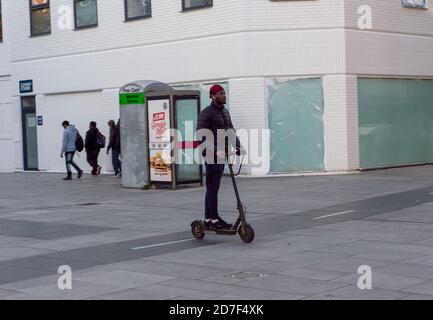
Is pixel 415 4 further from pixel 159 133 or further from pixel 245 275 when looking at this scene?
pixel 245 275

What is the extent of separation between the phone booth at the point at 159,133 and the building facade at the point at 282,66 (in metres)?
Result: 2.65

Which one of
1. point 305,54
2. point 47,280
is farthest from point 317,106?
point 47,280

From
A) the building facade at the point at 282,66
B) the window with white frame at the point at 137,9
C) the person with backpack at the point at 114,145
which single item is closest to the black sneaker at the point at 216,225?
the building facade at the point at 282,66

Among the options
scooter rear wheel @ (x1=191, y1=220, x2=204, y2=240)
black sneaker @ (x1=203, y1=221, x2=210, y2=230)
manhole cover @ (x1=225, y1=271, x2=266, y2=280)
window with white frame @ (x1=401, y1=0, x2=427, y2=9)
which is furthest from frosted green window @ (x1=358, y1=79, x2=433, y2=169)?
manhole cover @ (x1=225, y1=271, x2=266, y2=280)

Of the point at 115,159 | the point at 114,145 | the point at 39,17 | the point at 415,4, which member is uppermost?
the point at 39,17

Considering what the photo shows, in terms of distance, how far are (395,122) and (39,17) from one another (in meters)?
12.5

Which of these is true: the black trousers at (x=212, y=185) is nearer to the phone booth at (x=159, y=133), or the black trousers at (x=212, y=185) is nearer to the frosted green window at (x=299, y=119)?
the phone booth at (x=159, y=133)

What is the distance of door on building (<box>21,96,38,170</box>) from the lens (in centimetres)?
2730

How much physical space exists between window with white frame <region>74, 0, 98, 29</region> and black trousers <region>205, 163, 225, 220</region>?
15555 millimetres

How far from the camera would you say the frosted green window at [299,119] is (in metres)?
20.6

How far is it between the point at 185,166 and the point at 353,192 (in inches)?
177

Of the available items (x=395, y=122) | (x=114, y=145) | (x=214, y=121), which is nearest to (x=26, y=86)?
(x=114, y=145)

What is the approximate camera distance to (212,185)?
10180 millimetres
